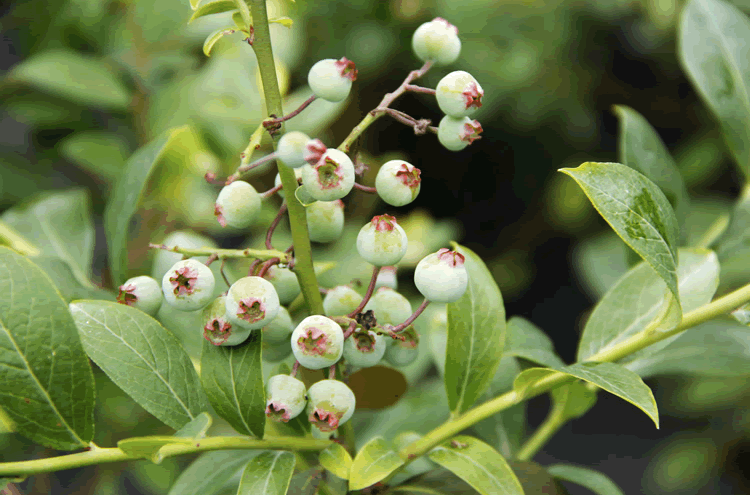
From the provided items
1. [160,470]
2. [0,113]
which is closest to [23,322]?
[160,470]

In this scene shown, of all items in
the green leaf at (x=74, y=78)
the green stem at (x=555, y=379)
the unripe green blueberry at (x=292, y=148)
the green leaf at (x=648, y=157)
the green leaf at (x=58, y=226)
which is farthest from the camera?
the green leaf at (x=74, y=78)

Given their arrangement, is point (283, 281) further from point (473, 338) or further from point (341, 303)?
point (473, 338)

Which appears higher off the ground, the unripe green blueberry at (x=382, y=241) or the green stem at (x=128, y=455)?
the unripe green blueberry at (x=382, y=241)

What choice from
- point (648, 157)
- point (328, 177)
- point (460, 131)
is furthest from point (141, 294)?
point (648, 157)

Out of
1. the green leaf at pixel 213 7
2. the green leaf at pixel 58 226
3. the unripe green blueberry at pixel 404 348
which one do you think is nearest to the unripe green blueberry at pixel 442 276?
the unripe green blueberry at pixel 404 348

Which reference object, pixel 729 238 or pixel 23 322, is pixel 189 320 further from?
pixel 729 238

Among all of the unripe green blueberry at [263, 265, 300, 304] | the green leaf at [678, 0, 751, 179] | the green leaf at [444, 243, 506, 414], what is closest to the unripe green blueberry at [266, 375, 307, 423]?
the unripe green blueberry at [263, 265, 300, 304]

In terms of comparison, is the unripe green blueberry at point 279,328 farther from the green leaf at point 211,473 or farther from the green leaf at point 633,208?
the green leaf at point 633,208
